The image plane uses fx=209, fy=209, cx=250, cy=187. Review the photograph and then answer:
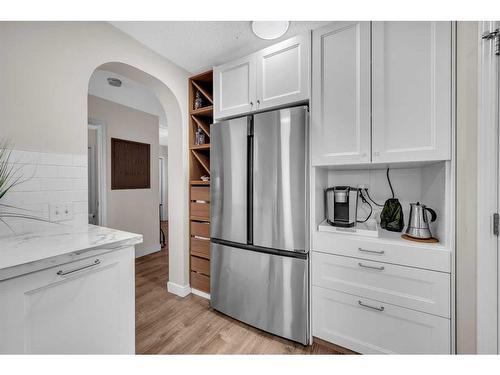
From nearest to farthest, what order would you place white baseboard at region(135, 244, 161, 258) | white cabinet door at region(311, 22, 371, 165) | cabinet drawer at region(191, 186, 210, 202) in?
white cabinet door at region(311, 22, 371, 165), cabinet drawer at region(191, 186, 210, 202), white baseboard at region(135, 244, 161, 258)

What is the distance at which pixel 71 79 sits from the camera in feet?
4.60

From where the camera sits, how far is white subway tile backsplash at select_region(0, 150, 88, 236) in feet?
3.88

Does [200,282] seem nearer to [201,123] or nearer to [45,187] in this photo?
[45,187]

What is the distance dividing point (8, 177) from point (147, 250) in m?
2.66

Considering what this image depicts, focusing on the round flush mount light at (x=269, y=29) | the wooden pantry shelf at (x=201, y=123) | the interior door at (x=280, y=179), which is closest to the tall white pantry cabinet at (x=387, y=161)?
the interior door at (x=280, y=179)

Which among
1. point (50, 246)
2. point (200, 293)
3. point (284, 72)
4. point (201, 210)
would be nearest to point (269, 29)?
point (284, 72)

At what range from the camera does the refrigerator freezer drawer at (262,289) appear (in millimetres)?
1514

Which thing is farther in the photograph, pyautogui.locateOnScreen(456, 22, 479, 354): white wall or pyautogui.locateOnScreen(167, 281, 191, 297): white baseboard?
pyautogui.locateOnScreen(167, 281, 191, 297): white baseboard

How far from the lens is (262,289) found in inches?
64.8

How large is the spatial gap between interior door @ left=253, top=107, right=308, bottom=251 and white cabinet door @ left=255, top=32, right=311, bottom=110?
0.58 ft

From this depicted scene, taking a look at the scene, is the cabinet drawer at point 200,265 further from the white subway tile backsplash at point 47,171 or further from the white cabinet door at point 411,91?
the white cabinet door at point 411,91

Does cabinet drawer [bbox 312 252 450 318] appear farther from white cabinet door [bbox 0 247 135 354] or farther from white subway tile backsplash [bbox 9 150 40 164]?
white subway tile backsplash [bbox 9 150 40 164]

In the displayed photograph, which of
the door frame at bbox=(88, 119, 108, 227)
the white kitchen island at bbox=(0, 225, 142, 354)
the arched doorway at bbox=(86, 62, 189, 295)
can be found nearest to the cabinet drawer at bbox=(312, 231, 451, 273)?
the white kitchen island at bbox=(0, 225, 142, 354)

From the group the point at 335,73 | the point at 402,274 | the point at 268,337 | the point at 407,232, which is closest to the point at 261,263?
the point at 268,337
